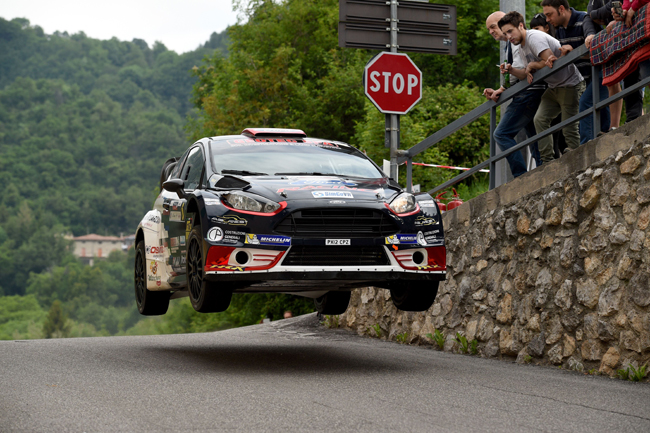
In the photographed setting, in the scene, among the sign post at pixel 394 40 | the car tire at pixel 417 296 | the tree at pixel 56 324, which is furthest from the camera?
the tree at pixel 56 324

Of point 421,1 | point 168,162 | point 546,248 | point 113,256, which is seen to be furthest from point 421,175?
point 113,256

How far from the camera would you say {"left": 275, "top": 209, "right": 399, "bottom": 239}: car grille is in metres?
7.45

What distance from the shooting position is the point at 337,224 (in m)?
7.52

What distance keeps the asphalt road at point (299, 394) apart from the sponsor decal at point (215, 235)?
3.70 ft

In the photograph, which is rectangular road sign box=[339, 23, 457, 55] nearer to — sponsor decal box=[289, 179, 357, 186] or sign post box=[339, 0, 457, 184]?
sign post box=[339, 0, 457, 184]

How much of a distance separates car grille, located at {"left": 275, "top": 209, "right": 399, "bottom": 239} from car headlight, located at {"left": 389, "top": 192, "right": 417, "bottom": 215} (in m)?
0.15

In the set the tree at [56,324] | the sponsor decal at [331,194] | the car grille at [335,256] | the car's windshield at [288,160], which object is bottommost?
the tree at [56,324]

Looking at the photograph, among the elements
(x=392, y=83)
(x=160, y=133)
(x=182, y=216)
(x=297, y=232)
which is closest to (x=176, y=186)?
(x=182, y=216)

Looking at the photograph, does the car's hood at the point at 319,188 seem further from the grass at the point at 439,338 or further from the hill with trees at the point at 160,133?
the hill with trees at the point at 160,133

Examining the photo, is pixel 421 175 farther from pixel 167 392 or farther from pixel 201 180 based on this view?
pixel 167 392

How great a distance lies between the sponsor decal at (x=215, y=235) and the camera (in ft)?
24.3

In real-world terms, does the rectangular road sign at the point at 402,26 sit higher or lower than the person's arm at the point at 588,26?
higher

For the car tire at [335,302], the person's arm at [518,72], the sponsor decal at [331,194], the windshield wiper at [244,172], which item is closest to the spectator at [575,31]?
the person's arm at [518,72]

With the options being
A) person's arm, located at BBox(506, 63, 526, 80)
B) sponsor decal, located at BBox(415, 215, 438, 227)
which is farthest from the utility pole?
sponsor decal, located at BBox(415, 215, 438, 227)
